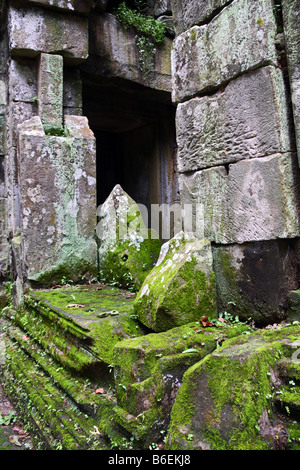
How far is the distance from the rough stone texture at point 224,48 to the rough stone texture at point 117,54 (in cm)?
330

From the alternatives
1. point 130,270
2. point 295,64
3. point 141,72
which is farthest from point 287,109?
point 141,72

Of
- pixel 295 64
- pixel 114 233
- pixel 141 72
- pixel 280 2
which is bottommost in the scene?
pixel 114 233

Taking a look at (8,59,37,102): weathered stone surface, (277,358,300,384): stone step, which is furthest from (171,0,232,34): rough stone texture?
(8,59,37,102): weathered stone surface

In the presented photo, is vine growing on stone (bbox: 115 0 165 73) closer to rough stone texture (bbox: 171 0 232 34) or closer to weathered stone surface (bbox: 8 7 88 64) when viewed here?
weathered stone surface (bbox: 8 7 88 64)

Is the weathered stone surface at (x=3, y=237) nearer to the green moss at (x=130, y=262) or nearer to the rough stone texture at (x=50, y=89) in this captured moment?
the rough stone texture at (x=50, y=89)

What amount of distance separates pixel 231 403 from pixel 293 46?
1959mm

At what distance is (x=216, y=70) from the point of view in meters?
2.75

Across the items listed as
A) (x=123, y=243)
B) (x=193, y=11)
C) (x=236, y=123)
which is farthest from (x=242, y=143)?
(x=123, y=243)

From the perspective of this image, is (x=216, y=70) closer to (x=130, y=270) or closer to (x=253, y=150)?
(x=253, y=150)

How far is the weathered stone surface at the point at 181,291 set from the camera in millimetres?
2410

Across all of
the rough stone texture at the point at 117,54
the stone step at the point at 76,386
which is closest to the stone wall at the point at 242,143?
the stone step at the point at 76,386

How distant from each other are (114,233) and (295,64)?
2804mm

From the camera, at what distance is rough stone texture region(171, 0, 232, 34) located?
276cm
